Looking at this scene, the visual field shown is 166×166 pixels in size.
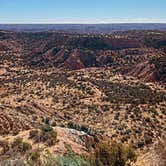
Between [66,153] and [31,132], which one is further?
[31,132]

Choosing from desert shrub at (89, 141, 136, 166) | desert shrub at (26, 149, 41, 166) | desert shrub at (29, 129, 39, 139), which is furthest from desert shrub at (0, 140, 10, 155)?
desert shrub at (89, 141, 136, 166)

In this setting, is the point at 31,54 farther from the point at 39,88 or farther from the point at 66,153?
the point at 66,153

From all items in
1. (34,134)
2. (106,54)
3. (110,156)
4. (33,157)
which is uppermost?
(33,157)

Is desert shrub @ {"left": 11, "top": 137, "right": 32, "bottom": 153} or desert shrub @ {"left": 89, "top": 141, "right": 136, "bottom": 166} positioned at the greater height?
desert shrub @ {"left": 89, "top": 141, "right": 136, "bottom": 166}

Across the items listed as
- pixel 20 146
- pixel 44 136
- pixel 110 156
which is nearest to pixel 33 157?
pixel 20 146

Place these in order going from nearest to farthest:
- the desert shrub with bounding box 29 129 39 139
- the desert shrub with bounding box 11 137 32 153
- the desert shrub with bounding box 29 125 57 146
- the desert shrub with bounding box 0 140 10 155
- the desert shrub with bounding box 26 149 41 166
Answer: the desert shrub with bounding box 26 149 41 166 < the desert shrub with bounding box 11 137 32 153 < the desert shrub with bounding box 0 140 10 155 < the desert shrub with bounding box 29 125 57 146 < the desert shrub with bounding box 29 129 39 139

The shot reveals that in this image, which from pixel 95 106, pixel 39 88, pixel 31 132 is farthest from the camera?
pixel 39 88

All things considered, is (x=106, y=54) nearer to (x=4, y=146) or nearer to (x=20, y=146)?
(x=4, y=146)

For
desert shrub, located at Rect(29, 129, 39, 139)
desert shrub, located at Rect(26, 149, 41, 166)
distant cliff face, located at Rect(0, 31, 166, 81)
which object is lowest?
distant cliff face, located at Rect(0, 31, 166, 81)

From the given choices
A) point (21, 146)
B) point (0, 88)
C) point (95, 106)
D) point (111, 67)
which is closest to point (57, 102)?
point (95, 106)

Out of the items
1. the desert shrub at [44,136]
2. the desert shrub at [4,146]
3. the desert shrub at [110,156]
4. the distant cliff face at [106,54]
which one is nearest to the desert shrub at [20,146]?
the desert shrub at [4,146]

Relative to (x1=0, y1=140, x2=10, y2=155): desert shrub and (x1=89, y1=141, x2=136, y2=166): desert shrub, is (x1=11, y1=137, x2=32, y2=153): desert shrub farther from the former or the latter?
(x1=89, y1=141, x2=136, y2=166): desert shrub
